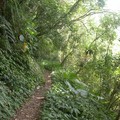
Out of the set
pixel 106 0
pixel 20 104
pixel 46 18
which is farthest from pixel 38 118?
pixel 106 0

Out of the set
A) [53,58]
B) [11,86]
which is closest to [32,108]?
[11,86]

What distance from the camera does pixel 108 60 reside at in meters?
16.1

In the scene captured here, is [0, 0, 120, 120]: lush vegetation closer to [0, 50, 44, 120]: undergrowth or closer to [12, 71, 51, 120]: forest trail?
[0, 50, 44, 120]: undergrowth

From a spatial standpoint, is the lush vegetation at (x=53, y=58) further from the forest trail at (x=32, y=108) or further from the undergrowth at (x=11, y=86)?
the forest trail at (x=32, y=108)

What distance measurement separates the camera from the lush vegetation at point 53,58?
816cm

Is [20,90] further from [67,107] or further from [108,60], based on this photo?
[108,60]

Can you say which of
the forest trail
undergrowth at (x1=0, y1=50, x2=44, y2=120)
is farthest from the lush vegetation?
the forest trail

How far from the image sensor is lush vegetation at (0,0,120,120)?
8.16 m

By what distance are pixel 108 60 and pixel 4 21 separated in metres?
8.91

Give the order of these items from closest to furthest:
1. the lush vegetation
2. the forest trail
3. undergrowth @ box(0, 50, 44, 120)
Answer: undergrowth @ box(0, 50, 44, 120) → the forest trail → the lush vegetation

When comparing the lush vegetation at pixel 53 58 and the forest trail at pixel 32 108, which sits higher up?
the lush vegetation at pixel 53 58

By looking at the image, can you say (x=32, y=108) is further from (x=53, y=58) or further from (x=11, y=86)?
(x=53, y=58)

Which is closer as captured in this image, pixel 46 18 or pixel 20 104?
pixel 20 104

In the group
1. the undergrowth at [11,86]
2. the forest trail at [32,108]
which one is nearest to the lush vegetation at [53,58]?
the undergrowth at [11,86]
